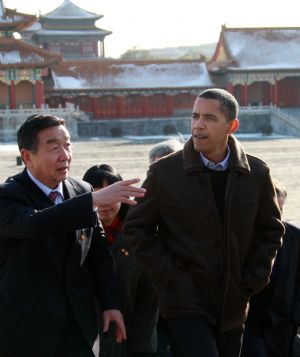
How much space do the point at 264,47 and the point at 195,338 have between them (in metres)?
40.0

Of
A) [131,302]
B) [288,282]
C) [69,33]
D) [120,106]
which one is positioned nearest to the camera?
[131,302]

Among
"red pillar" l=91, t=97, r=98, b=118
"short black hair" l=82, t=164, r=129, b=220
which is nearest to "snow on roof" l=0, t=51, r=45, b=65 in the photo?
"red pillar" l=91, t=97, r=98, b=118

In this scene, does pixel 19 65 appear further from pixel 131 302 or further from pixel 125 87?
pixel 131 302

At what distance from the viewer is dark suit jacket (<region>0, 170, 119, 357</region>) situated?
9.77ft

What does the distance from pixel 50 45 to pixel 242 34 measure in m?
16.3

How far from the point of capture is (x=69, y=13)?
179 ft

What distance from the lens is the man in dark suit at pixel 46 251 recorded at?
298 cm

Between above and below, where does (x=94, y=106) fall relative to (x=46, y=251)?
above

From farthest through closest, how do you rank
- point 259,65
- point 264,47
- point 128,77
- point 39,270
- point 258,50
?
point 264,47 < point 258,50 < point 259,65 < point 128,77 < point 39,270

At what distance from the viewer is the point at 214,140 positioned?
3367 mm

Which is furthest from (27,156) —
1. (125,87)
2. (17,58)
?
(125,87)

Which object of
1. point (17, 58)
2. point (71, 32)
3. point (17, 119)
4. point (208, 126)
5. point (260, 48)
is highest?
point (71, 32)

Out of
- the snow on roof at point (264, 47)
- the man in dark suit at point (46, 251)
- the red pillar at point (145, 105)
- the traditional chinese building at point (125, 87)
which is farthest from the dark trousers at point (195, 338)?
the snow on roof at point (264, 47)

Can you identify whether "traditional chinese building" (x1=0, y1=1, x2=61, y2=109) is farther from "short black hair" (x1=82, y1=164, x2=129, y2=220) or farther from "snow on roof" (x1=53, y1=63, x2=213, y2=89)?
"short black hair" (x1=82, y1=164, x2=129, y2=220)
